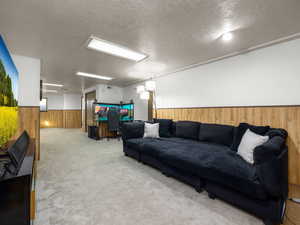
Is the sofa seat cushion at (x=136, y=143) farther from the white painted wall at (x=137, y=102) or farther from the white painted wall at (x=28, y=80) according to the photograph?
the white painted wall at (x=28, y=80)

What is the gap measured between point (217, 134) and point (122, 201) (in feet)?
6.78

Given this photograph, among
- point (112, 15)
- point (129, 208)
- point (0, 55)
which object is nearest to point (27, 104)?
point (0, 55)

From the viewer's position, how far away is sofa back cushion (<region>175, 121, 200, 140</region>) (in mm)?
3139

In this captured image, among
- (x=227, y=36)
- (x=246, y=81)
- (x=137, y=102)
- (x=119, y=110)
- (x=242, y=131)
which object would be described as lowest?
(x=242, y=131)

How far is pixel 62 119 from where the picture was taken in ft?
31.1

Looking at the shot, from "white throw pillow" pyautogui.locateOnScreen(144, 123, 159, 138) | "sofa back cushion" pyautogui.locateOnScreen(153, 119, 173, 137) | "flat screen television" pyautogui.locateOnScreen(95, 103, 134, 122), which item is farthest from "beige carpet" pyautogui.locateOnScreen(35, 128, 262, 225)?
"flat screen television" pyautogui.locateOnScreen(95, 103, 134, 122)

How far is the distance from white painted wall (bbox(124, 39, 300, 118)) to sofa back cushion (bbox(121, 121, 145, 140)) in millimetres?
1345

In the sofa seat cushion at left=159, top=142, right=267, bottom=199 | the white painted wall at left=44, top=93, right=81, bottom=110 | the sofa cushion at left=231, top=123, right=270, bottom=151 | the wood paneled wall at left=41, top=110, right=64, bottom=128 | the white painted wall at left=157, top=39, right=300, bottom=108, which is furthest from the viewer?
the white painted wall at left=44, top=93, right=81, bottom=110

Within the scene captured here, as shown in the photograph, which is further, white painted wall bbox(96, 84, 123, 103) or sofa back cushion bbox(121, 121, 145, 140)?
white painted wall bbox(96, 84, 123, 103)

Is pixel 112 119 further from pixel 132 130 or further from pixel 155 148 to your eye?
pixel 155 148

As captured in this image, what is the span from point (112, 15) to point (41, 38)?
4.79ft

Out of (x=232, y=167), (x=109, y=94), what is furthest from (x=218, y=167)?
(x=109, y=94)

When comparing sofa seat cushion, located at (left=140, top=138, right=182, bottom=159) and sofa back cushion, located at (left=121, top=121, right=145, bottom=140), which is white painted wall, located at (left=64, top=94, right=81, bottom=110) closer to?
sofa back cushion, located at (left=121, top=121, right=145, bottom=140)

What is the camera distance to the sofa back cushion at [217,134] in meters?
2.59
